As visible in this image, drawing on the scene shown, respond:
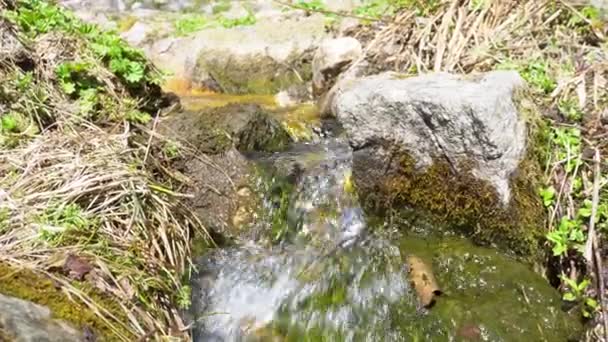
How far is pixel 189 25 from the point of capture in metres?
8.64

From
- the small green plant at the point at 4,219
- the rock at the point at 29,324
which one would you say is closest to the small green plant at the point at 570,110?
the rock at the point at 29,324

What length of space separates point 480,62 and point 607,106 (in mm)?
1212

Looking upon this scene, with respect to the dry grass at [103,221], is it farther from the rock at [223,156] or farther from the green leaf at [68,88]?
the green leaf at [68,88]

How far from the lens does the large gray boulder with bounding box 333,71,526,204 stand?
304 centimetres

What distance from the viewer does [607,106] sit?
3414 millimetres

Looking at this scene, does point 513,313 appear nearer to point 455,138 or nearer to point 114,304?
point 455,138

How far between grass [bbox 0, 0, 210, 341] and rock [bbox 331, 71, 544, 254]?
1143 mm

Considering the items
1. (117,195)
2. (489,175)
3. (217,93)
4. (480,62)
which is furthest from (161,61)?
(489,175)

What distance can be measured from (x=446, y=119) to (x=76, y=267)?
77.2 inches

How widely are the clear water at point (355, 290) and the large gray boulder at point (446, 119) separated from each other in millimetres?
440

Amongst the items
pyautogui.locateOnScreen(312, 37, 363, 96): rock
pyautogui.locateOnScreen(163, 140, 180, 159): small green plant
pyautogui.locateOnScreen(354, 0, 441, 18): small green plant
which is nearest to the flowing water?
pyautogui.locateOnScreen(163, 140, 180, 159): small green plant

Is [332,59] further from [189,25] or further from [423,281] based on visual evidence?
[423,281]

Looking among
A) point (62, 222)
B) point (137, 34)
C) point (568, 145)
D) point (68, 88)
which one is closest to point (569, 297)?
point (568, 145)

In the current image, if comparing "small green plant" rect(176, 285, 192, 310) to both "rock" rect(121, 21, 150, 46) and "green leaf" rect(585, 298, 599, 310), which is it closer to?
"green leaf" rect(585, 298, 599, 310)
